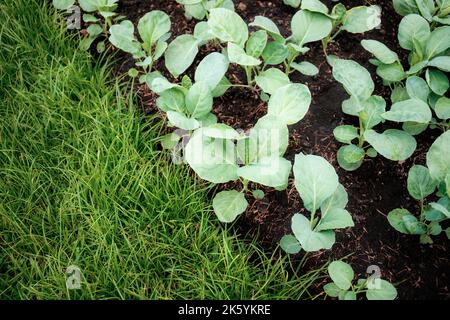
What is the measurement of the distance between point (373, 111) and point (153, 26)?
896 millimetres

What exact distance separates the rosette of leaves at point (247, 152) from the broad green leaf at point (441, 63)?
51cm

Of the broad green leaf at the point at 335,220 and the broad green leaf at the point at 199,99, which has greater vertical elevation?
the broad green leaf at the point at 199,99

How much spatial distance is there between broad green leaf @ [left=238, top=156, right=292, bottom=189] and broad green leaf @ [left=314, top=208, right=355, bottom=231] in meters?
0.17

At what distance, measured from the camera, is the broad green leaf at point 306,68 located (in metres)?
1.70

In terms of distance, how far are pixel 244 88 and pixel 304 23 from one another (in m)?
0.33

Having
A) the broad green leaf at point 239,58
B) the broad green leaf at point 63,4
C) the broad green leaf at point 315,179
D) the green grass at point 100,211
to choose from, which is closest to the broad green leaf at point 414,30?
the broad green leaf at point 239,58

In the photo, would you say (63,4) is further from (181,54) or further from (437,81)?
(437,81)

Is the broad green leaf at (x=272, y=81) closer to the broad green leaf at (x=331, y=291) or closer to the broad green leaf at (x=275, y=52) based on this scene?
the broad green leaf at (x=275, y=52)

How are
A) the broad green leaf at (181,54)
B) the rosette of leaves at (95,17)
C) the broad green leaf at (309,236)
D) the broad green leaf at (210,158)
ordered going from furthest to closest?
the rosette of leaves at (95,17)
the broad green leaf at (181,54)
the broad green leaf at (210,158)
the broad green leaf at (309,236)

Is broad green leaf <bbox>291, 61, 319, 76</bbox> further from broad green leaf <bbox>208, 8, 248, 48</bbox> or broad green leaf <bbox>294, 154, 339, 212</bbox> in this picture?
broad green leaf <bbox>294, 154, 339, 212</bbox>

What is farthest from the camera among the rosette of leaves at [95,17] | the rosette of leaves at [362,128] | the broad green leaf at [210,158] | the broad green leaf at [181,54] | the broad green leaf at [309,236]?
the rosette of leaves at [95,17]

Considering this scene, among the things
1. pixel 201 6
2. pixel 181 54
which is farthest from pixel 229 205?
pixel 201 6

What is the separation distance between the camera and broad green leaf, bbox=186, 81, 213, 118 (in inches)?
62.2
